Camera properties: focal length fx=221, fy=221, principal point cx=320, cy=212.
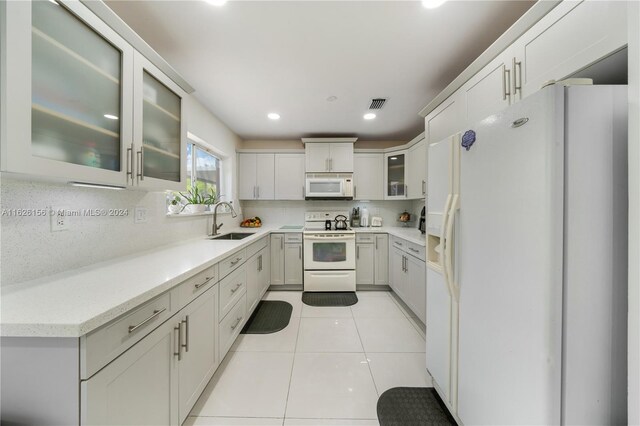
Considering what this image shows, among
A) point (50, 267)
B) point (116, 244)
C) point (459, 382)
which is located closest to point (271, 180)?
point (116, 244)

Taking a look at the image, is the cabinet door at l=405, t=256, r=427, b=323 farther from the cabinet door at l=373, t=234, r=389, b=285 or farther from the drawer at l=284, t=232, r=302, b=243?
the drawer at l=284, t=232, r=302, b=243

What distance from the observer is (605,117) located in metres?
0.72

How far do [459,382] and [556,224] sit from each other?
982 mm

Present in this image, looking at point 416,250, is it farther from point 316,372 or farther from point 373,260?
point 316,372

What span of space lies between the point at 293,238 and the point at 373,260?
1271mm

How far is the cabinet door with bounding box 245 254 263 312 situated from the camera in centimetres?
236

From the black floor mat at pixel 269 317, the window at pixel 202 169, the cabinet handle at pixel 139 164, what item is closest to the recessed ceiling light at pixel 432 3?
the cabinet handle at pixel 139 164

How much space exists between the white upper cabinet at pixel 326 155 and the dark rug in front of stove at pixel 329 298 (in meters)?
1.91

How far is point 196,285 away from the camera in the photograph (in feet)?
Result: 4.25

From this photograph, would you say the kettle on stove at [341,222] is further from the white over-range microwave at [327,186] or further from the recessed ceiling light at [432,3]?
the recessed ceiling light at [432,3]

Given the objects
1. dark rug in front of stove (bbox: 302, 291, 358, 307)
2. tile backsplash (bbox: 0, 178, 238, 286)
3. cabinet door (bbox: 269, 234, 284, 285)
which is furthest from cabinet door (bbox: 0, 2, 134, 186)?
dark rug in front of stove (bbox: 302, 291, 358, 307)

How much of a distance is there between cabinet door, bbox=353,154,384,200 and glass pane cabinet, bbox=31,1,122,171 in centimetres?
310

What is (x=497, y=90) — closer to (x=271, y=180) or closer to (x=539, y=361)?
(x=539, y=361)

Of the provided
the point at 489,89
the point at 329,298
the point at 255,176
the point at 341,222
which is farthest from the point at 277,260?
the point at 489,89
